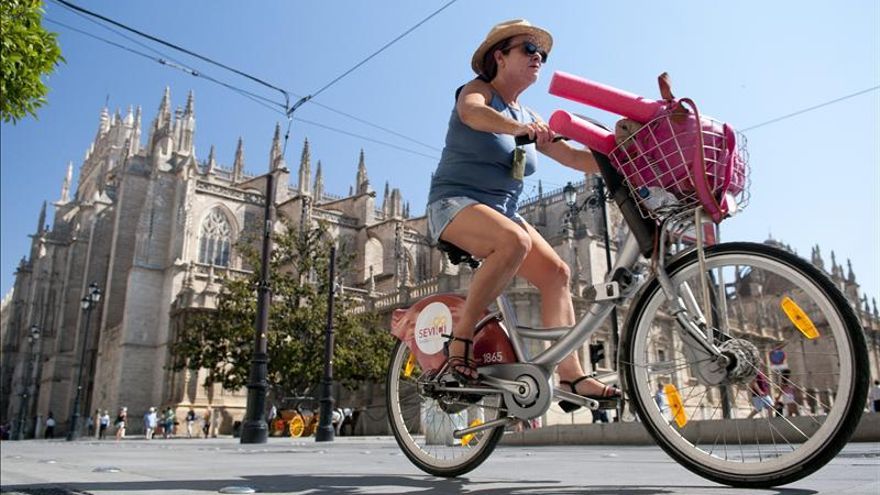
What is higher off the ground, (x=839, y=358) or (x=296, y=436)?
(x=839, y=358)

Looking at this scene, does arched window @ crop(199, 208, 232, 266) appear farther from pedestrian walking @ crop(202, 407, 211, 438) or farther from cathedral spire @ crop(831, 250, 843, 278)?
cathedral spire @ crop(831, 250, 843, 278)

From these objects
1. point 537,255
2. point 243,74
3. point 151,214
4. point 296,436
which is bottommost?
point 296,436

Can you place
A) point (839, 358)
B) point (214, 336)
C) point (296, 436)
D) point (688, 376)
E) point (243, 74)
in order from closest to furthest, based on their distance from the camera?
point (839, 358) → point (688, 376) → point (243, 74) → point (296, 436) → point (214, 336)

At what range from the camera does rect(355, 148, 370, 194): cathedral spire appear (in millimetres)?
41719

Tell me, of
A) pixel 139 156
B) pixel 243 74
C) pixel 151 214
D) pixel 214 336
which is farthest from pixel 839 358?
pixel 139 156

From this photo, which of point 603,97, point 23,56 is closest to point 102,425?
point 23,56

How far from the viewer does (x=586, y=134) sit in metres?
2.28

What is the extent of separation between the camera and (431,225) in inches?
107

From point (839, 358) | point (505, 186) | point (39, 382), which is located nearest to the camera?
point (839, 358)

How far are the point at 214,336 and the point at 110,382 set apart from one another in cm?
1216

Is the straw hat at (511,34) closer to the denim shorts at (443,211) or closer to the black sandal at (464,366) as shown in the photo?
the denim shorts at (443,211)

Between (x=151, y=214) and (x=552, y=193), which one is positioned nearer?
(x=151, y=214)

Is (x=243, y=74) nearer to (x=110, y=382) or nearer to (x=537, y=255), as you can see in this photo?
(x=537, y=255)

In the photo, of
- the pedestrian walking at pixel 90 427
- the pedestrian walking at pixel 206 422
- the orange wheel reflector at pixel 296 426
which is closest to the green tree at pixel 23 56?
the orange wheel reflector at pixel 296 426
